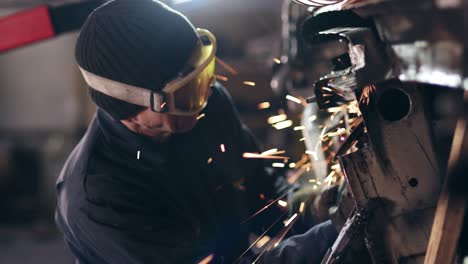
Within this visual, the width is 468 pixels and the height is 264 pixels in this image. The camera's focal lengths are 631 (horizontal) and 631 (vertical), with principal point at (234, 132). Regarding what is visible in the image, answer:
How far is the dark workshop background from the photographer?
6.76 m

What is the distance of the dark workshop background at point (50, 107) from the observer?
676 cm

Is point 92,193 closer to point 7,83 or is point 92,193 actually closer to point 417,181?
point 417,181

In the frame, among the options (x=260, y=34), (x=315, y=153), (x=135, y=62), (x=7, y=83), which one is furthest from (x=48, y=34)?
(x=7, y=83)

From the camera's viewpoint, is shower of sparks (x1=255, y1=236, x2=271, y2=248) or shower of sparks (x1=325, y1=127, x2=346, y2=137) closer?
shower of sparks (x1=325, y1=127, x2=346, y2=137)

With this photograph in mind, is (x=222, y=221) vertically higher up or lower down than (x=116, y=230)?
lower down

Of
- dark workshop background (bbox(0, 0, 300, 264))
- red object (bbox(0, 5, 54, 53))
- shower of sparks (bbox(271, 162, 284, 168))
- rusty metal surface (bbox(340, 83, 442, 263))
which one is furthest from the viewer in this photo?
dark workshop background (bbox(0, 0, 300, 264))

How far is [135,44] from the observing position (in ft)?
7.61

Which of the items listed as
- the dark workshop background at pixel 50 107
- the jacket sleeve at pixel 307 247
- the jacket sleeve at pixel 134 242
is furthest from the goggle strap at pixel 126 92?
the dark workshop background at pixel 50 107

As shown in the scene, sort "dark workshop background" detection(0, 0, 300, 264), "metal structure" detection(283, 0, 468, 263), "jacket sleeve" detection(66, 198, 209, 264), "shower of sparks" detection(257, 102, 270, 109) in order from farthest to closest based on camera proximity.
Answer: "dark workshop background" detection(0, 0, 300, 264)
"shower of sparks" detection(257, 102, 270, 109)
"jacket sleeve" detection(66, 198, 209, 264)
"metal structure" detection(283, 0, 468, 263)

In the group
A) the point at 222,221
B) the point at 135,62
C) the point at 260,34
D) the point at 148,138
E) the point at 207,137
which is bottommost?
the point at 260,34

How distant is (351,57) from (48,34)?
5.42ft

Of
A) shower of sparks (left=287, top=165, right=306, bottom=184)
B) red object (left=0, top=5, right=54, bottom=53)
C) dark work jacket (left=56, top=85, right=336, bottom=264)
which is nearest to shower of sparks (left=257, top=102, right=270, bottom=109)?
shower of sparks (left=287, top=165, right=306, bottom=184)

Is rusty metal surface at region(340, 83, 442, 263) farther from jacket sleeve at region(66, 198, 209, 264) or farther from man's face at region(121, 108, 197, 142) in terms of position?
man's face at region(121, 108, 197, 142)

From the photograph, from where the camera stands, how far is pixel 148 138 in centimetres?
254
